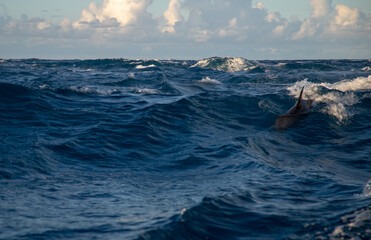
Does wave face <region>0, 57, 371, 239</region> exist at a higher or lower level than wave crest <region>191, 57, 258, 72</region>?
lower

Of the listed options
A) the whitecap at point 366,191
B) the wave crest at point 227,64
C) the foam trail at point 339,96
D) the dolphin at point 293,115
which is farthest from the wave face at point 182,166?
the wave crest at point 227,64

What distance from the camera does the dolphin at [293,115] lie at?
47.3 feet

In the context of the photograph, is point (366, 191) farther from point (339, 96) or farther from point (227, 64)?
point (227, 64)

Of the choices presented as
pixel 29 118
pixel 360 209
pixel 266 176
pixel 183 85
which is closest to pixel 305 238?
pixel 360 209

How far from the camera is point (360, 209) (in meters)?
6.19

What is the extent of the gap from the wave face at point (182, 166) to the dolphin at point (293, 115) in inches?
11.0

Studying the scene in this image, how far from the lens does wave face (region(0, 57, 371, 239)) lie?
575cm

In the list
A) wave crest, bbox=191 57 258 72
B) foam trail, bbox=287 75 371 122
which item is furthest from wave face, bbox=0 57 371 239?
wave crest, bbox=191 57 258 72

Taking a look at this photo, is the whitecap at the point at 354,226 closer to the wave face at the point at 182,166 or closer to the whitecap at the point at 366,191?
the wave face at the point at 182,166

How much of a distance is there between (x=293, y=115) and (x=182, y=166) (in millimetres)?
6865

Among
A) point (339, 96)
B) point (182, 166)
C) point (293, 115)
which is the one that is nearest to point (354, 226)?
point (182, 166)

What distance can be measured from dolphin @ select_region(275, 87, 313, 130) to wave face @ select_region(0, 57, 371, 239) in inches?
11.0

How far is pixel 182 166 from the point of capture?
9969 millimetres

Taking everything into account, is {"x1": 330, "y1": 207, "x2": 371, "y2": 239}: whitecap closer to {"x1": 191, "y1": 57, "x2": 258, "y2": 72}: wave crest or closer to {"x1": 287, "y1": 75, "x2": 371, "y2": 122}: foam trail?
{"x1": 287, "y1": 75, "x2": 371, "y2": 122}: foam trail
